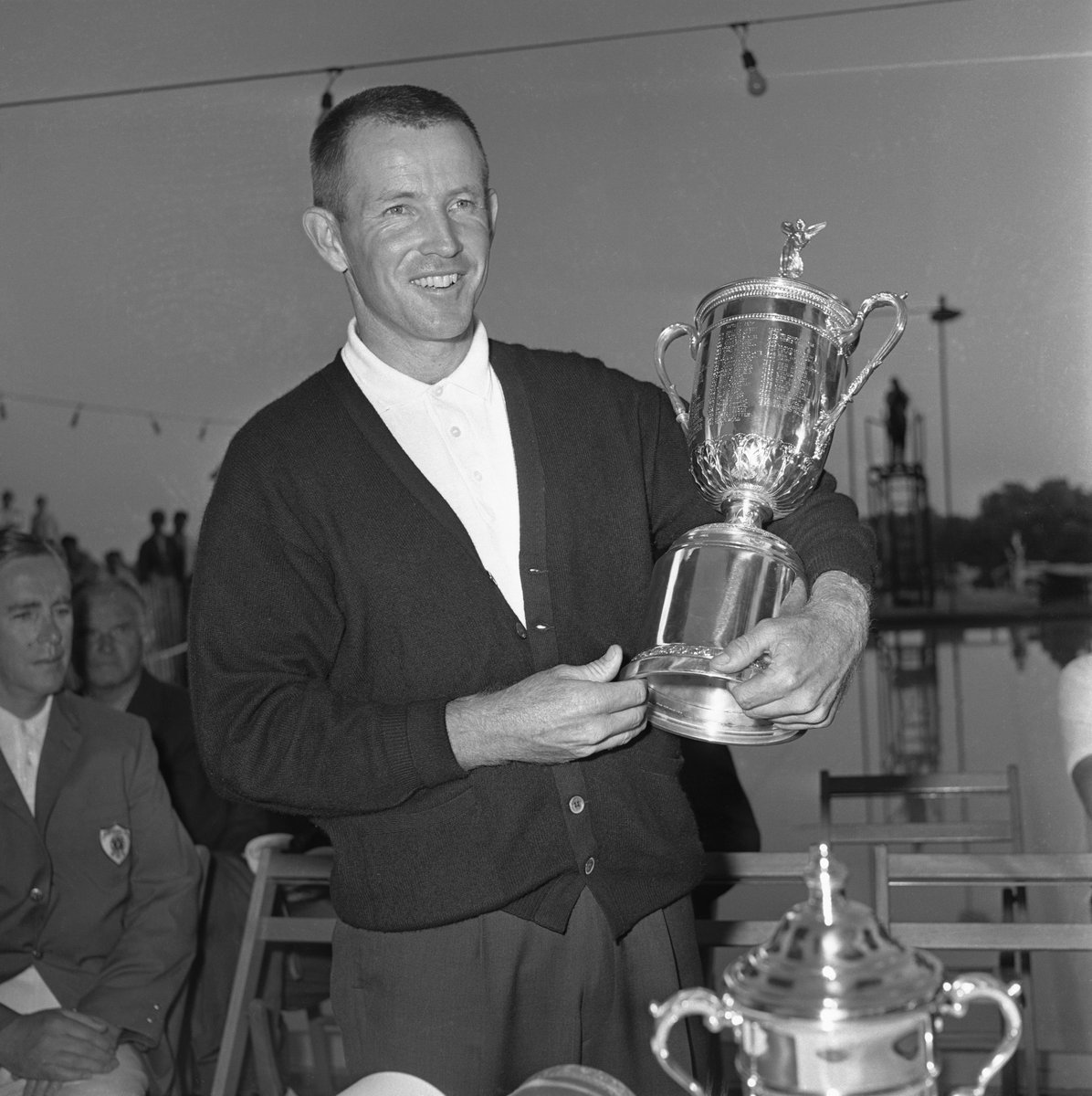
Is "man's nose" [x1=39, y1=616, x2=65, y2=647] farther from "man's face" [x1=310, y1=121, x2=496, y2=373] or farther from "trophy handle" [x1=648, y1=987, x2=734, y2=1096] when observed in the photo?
"trophy handle" [x1=648, y1=987, x2=734, y2=1096]

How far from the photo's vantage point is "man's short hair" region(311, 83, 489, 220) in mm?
1304

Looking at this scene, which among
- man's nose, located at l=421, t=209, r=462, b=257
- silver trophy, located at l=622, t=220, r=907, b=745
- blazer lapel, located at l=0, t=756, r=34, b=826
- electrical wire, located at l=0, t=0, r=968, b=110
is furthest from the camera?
electrical wire, located at l=0, t=0, r=968, b=110

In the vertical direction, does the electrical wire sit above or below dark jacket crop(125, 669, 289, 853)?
above

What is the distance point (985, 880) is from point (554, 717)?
1.33 meters

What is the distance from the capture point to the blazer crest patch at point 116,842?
2352 millimetres

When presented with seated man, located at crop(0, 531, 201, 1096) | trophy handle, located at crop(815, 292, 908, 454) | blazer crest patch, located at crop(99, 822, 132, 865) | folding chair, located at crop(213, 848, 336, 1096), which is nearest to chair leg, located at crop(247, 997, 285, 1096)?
folding chair, located at crop(213, 848, 336, 1096)

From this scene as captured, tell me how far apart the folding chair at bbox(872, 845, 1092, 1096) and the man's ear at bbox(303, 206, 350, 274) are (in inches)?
51.0

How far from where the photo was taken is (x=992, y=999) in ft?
2.22

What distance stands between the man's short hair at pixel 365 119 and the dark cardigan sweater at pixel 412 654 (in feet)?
0.61

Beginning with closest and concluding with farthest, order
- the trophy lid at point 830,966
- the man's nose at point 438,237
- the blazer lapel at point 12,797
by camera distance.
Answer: the trophy lid at point 830,966, the man's nose at point 438,237, the blazer lapel at point 12,797

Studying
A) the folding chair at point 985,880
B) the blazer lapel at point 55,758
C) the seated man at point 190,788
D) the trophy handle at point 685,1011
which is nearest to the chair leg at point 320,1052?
the seated man at point 190,788

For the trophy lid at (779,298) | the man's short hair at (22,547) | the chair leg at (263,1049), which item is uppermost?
the trophy lid at (779,298)

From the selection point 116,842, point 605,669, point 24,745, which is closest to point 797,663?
point 605,669

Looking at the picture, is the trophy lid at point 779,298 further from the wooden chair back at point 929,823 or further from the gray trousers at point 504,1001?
the wooden chair back at point 929,823
